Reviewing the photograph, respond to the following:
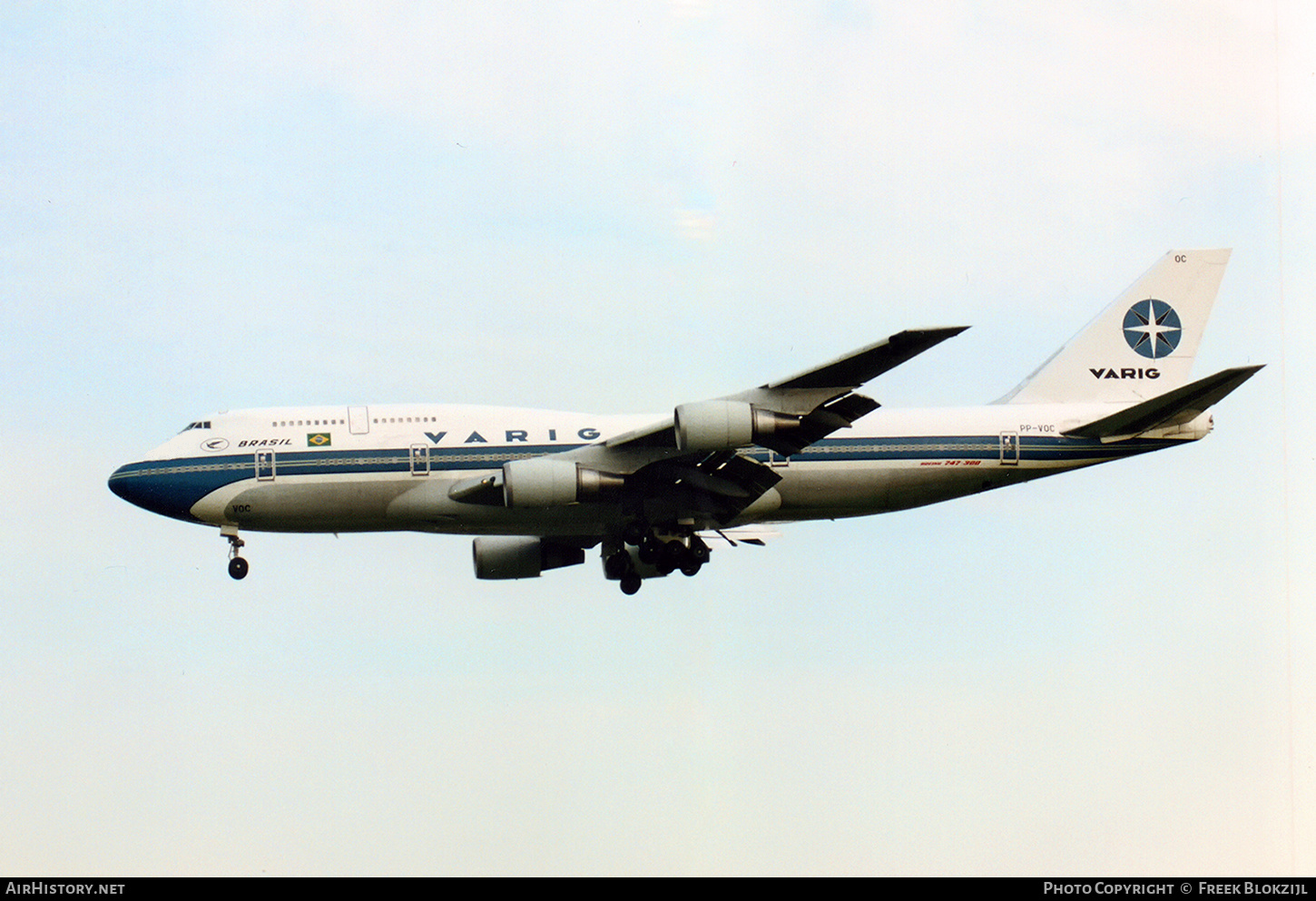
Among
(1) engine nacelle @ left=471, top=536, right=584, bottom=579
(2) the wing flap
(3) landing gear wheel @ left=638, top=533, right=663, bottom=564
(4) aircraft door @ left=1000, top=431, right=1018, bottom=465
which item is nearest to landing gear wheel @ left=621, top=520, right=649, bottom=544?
(3) landing gear wheel @ left=638, top=533, right=663, bottom=564

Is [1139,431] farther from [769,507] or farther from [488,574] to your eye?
[488,574]

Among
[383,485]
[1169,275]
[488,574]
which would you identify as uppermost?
[1169,275]

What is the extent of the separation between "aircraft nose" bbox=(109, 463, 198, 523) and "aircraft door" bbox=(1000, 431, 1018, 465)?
1868cm

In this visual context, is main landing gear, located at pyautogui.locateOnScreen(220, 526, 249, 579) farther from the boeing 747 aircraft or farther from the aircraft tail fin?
the aircraft tail fin

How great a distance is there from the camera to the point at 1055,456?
34.6 metres

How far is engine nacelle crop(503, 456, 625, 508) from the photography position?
1209 inches

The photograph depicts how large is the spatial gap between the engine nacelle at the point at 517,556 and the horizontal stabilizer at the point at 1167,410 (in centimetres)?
1297

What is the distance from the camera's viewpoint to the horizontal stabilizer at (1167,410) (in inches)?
1257

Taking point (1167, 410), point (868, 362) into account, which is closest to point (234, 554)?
point (868, 362)

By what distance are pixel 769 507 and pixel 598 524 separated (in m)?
4.04

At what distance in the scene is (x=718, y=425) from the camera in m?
29.5
